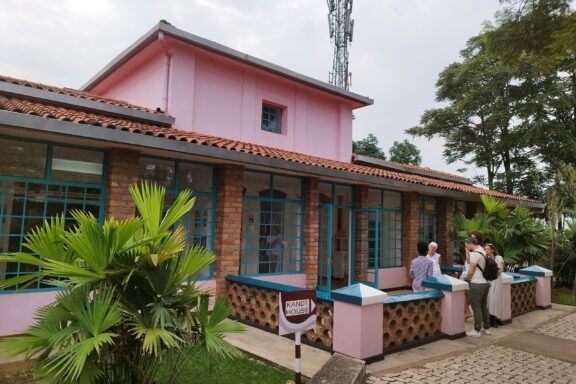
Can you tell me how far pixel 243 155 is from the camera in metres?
6.75

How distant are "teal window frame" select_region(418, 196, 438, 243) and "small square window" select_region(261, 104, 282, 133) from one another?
5.24m

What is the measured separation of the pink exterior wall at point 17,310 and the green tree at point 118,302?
308 centimetres

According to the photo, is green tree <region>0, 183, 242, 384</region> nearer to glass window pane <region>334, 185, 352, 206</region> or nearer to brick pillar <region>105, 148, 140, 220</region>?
brick pillar <region>105, 148, 140, 220</region>

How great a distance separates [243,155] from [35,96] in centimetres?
386

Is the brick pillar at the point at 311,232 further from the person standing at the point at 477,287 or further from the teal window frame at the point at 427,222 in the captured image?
the teal window frame at the point at 427,222

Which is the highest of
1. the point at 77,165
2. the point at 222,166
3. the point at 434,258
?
the point at 222,166

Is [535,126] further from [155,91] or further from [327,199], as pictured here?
[155,91]

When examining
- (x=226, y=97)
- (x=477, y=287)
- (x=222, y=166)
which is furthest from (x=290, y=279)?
(x=226, y=97)

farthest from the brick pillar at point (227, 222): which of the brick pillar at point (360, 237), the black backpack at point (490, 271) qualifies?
the black backpack at point (490, 271)

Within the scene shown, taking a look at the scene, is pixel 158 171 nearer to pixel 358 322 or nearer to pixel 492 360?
pixel 358 322

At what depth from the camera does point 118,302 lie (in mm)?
2820

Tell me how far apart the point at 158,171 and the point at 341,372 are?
4.78m

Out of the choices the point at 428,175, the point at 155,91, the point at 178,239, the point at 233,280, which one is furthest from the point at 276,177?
the point at 428,175

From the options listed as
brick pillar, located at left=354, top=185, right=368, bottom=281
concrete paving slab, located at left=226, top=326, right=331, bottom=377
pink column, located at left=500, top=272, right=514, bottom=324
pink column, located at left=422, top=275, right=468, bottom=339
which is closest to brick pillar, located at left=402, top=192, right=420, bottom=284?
brick pillar, located at left=354, top=185, right=368, bottom=281
